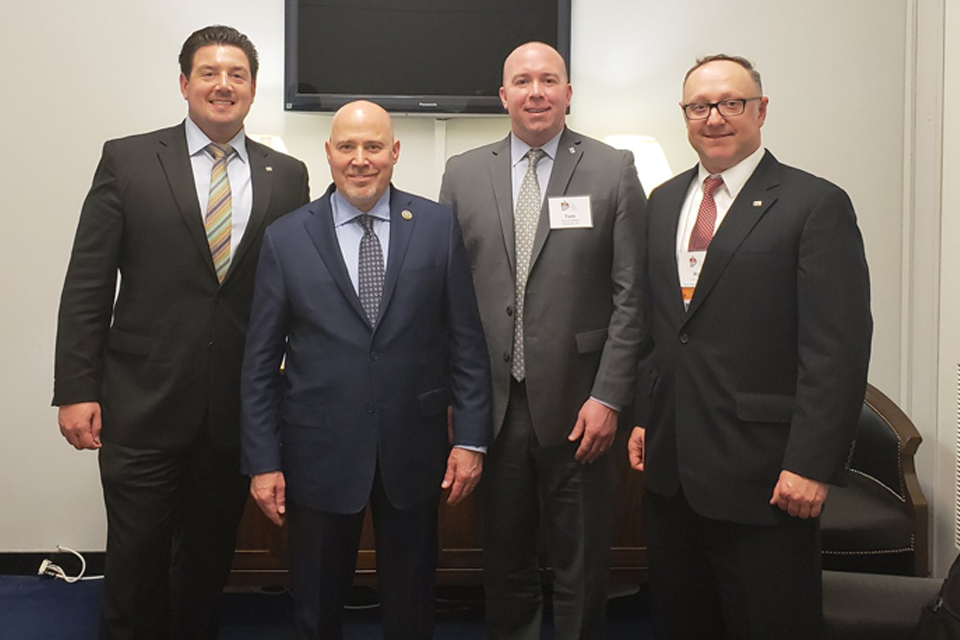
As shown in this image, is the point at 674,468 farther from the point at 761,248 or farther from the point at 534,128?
the point at 534,128

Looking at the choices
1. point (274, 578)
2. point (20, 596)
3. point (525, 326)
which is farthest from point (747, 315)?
A: point (20, 596)

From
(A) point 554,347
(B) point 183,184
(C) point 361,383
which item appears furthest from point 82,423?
(A) point 554,347

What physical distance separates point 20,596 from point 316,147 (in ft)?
6.93

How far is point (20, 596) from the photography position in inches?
123

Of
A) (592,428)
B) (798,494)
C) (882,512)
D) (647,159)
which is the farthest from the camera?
(647,159)

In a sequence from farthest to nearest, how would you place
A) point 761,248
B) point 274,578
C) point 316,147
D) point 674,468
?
point 316,147 < point 274,578 < point 674,468 < point 761,248

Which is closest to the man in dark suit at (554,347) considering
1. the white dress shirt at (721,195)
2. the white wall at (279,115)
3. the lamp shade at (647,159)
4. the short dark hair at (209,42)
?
the white dress shirt at (721,195)

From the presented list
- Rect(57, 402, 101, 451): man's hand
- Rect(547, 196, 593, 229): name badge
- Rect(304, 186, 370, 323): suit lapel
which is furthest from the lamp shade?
Rect(57, 402, 101, 451): man's hand

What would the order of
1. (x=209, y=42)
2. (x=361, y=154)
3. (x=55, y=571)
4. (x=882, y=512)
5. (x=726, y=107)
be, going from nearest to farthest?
(x=726, y=107), (x=361, y=154), (x=209, y=42), (x=882, y=512), (x=55, y=571)

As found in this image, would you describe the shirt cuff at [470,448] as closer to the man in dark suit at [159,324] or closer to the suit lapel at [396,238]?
the suit lapel at [396,238]

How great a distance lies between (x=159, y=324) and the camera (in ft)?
6.89

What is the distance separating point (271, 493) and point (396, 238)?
0.68 m

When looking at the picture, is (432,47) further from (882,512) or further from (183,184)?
(882,512)

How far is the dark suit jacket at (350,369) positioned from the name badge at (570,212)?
12.6 inches
